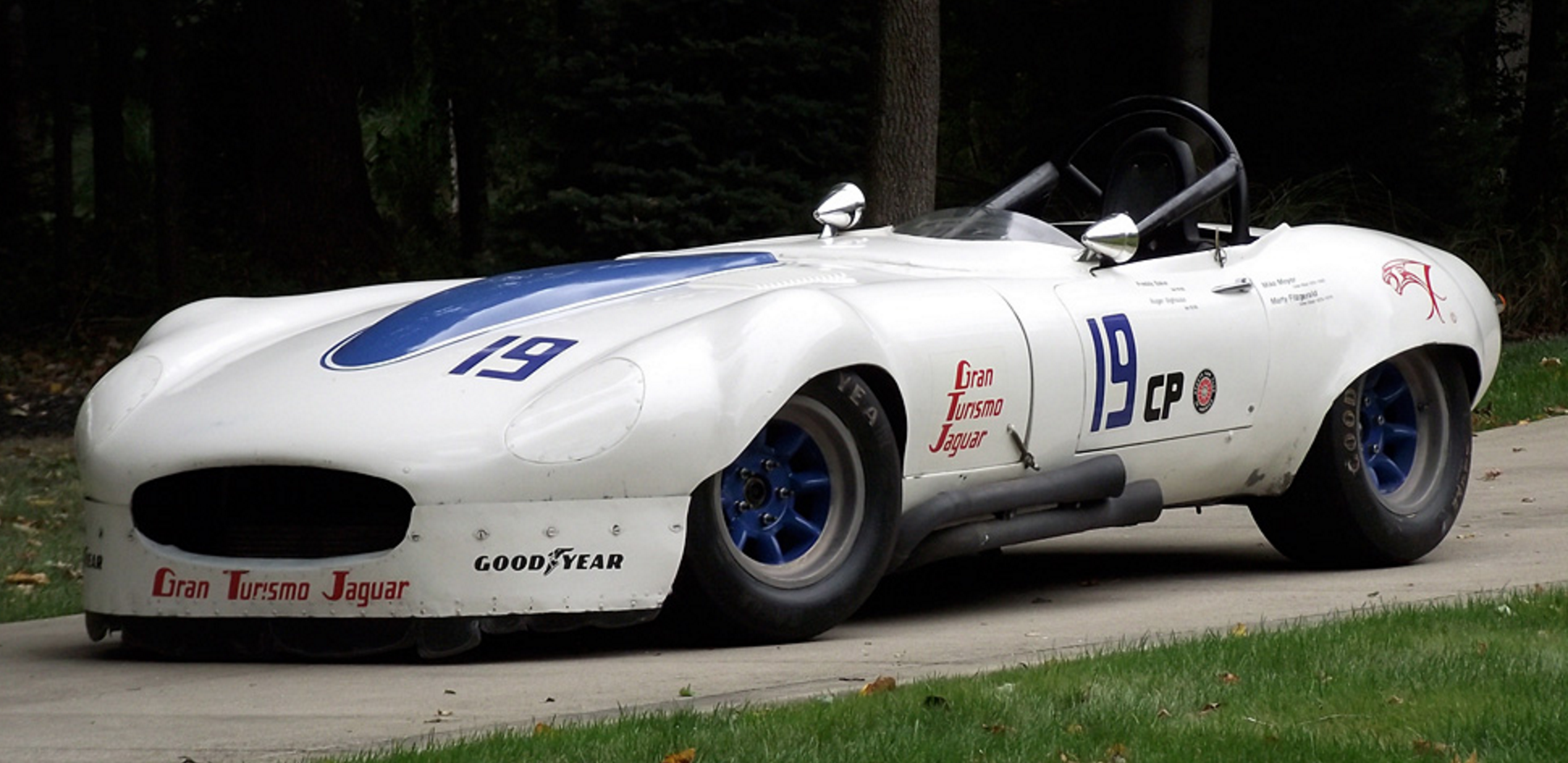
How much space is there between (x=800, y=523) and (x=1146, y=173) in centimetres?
277

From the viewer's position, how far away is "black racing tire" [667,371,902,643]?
5758 millimetres

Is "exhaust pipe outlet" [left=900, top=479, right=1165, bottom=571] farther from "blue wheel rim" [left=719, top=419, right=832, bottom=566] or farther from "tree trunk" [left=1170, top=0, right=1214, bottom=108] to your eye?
"tree trunk" [left=1170, top=0, right=1214, bottom=108]

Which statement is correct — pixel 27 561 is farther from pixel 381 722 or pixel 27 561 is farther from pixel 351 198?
pixel 351 198

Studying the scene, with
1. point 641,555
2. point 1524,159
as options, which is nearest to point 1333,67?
point 1524,159

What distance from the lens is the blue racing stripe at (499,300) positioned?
605cm

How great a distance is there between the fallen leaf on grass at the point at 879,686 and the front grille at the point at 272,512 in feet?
4.47

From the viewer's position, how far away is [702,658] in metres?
5.72

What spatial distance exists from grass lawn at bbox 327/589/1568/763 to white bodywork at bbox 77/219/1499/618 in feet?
3.24

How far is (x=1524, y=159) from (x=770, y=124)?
7428 mm

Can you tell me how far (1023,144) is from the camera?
64.2 ft

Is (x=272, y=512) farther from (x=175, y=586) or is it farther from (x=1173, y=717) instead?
(x=1173, y=717)

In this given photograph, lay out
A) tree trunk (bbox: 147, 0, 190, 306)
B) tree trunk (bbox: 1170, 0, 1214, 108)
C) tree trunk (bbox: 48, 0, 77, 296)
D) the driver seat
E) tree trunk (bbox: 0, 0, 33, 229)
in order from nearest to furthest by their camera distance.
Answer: the driver seat < tree trunk (bbox: 1170, 0, 1214, 108) < tree trunk (bbox: 147, 0, 190, 306) < tree trunk (bbox: 48, 0, 77, 296) < tree trunk (bbox: 0, 0, 33, 229)

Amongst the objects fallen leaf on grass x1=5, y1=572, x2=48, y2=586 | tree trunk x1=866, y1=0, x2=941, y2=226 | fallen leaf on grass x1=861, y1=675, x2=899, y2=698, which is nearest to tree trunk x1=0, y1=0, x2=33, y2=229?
tree trunk x1=866, y1=0, x2=941, y2=226

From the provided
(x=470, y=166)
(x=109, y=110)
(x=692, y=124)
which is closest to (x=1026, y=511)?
(x=692, y=124)
